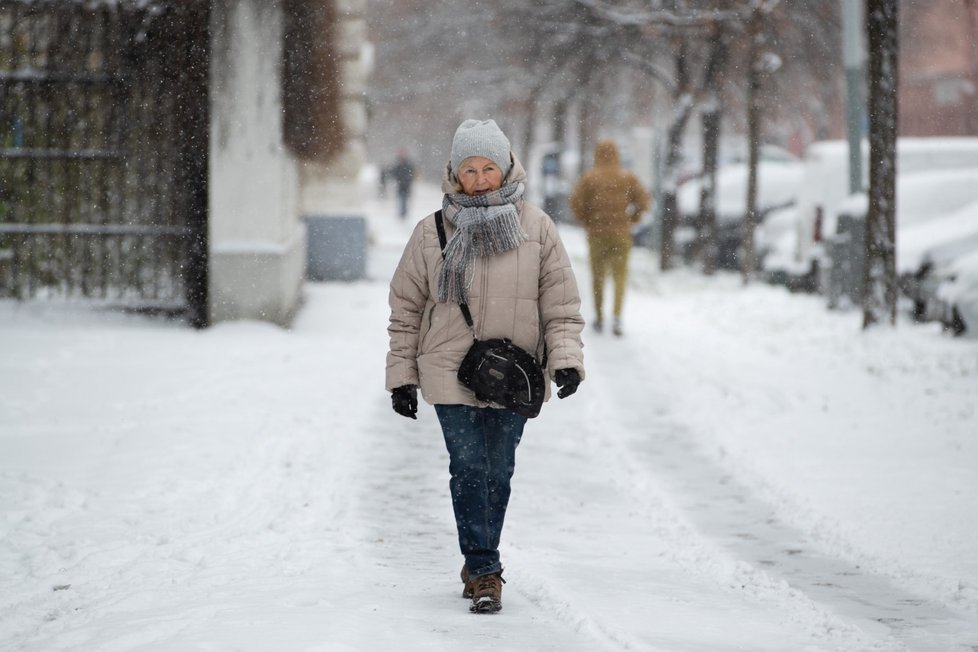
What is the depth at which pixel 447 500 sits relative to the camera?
741 cm

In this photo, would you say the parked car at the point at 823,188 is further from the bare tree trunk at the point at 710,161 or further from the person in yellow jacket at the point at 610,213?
the person in yellow jacket at the point at 610,213

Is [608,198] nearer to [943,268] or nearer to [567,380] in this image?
[943,268]

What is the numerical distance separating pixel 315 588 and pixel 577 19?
19.8m

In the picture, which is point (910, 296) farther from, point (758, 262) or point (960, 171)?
point (758, 262)

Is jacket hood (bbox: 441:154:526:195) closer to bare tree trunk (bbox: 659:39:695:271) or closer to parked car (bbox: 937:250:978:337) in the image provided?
parked car (bbox: 937:250:978:337)

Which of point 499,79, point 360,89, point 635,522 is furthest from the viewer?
point 499,79

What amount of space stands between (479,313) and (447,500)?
2.54 metres

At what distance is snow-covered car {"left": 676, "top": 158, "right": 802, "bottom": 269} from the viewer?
24.3 meters

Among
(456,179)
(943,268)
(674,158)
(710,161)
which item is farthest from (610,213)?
(674,158)

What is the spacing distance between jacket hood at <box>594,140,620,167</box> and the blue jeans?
29.7 feet

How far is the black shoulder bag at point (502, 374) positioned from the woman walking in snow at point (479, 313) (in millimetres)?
48

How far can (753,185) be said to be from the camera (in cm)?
2105

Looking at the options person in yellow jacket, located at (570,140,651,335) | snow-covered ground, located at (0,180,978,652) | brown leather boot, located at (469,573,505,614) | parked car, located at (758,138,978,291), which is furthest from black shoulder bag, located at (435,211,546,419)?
parked car, located at (758,138,978,291)

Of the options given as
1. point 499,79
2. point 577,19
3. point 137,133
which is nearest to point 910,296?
point 137,133
